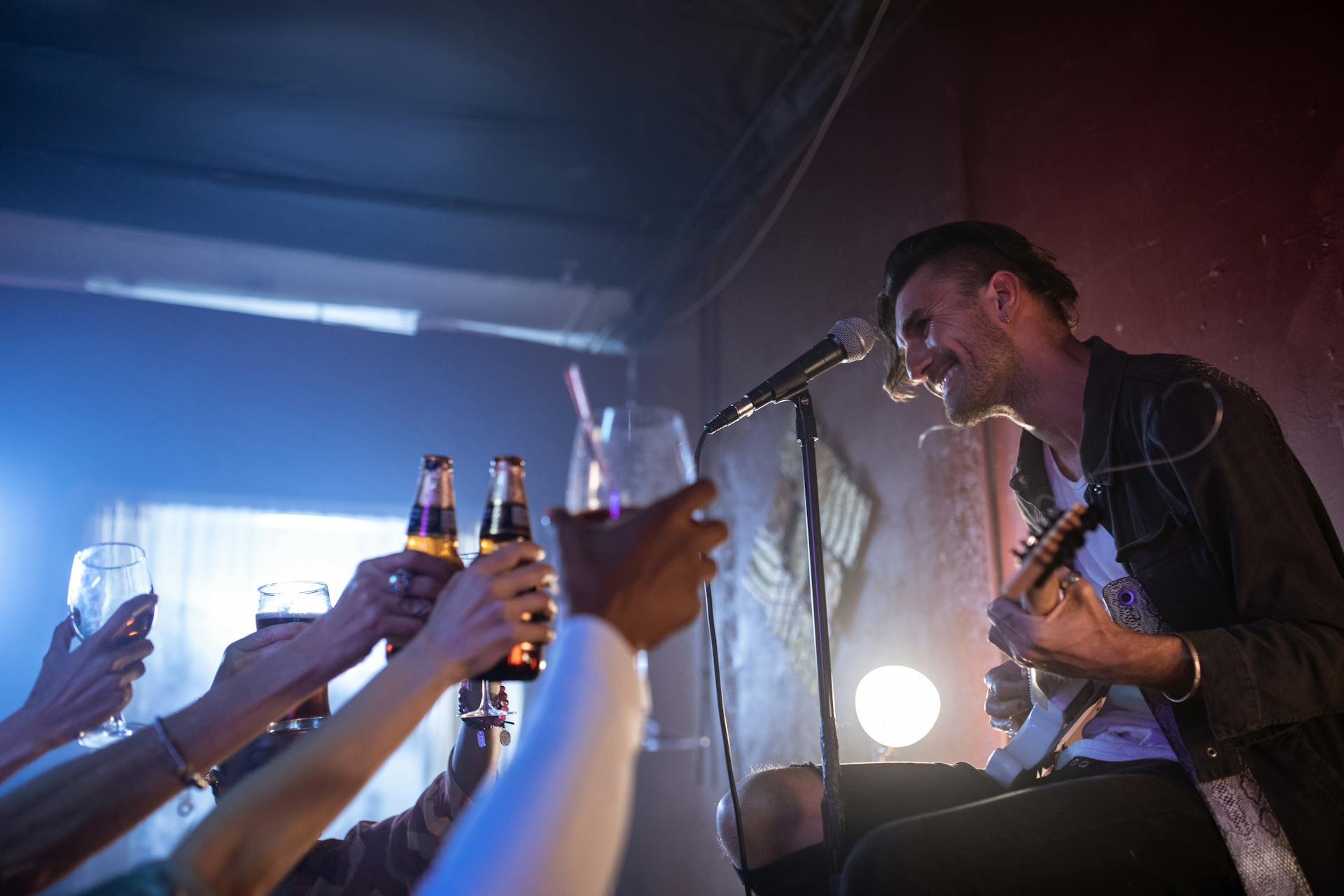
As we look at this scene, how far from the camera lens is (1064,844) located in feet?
4.38

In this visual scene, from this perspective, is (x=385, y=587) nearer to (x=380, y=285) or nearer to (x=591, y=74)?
(x=591, y=74)

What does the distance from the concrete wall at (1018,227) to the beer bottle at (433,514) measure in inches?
72.8

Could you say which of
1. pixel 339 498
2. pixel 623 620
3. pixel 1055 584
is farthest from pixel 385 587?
pixel 339 498

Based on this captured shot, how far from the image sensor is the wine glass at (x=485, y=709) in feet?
5.10

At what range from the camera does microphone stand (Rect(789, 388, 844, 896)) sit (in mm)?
1531

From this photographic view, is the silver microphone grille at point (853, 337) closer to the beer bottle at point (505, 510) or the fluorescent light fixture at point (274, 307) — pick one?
the beer bottle at point (505, 510)

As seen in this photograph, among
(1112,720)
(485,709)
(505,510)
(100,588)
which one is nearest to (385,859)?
(485,709)

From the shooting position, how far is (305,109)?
4.86m

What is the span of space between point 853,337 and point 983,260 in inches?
20.8

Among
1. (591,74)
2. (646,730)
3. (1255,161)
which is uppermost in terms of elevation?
(591,74)

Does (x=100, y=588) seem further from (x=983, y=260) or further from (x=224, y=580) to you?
(x=224, y=580)

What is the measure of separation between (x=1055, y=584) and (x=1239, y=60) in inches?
67.2

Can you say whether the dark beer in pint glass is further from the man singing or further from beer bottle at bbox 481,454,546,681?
the man singing

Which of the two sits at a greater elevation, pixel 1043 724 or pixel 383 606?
pixel 383 606
